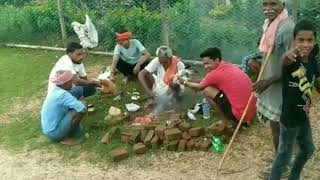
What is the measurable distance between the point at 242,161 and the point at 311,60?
67.7 inches

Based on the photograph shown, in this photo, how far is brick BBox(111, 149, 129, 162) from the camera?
5.53 m

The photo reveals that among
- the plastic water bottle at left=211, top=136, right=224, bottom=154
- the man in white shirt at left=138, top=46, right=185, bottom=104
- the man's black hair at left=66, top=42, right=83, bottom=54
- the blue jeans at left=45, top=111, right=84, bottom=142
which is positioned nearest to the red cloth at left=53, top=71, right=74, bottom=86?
the blue jeans at left=45, top=111, right=84, bottom=142

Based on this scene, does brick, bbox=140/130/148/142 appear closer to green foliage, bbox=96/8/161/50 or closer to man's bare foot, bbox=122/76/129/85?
man's bare foot, bbox=122/76/129/85

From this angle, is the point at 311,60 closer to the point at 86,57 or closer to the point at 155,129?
the point at 155,129

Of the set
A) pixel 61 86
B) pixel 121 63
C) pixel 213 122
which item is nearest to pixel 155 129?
pixel 213 122

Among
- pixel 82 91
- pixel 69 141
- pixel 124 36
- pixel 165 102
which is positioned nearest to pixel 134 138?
pixel 69 141

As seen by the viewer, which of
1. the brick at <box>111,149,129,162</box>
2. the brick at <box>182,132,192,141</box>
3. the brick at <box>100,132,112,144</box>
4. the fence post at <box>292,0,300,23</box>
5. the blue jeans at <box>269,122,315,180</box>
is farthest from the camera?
the fence post at <box>292,0,300,23</box>

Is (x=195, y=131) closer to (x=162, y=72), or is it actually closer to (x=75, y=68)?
(x=162, y=72)

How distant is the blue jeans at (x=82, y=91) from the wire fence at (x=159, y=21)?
1.94 m

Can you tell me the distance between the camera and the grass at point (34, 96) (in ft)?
19.7

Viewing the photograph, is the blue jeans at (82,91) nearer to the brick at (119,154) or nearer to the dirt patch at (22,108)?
the dirt patch at (22,108)

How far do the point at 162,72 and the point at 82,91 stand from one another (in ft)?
3.85

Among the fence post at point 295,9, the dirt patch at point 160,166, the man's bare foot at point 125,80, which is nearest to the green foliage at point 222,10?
the fence post at point 295,9

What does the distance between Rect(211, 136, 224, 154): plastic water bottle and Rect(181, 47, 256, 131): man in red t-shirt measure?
0.52 feet
